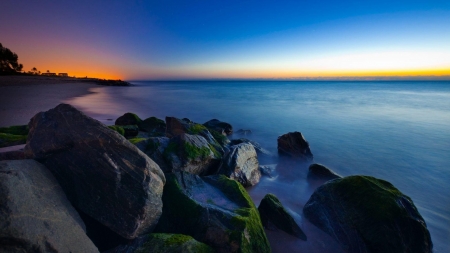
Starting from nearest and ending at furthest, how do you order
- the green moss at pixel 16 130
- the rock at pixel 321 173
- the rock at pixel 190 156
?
1. the rock at pixel 190 156
2. the rock at pixel 321 173
3. the green moss at pixel 16 130

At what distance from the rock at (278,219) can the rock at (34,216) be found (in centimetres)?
374

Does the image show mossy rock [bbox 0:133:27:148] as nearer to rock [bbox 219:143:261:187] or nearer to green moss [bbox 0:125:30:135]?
green moss [bbox 0:125:30:135]

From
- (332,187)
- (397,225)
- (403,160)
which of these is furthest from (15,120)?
(403,160)

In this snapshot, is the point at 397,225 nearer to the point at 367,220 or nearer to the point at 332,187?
the point at 367,220

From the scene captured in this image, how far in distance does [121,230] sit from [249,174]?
4787mm

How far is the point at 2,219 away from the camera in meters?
2.55

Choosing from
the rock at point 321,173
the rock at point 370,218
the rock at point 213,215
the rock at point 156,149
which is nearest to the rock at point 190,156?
the rock at point 156,149

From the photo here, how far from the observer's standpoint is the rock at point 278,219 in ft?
17.3

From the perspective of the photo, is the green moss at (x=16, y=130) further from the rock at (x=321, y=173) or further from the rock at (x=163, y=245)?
the rock at (x=321, y=173)

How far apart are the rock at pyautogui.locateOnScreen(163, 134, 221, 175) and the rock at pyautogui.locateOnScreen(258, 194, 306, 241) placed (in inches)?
85.4

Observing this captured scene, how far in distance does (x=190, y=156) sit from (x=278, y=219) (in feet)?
9.30

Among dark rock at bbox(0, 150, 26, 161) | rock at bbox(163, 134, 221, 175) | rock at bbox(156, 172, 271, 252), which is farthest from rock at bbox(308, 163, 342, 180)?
dark rock at bbox(0, 150, 26, 161)

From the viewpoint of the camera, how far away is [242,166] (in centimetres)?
747

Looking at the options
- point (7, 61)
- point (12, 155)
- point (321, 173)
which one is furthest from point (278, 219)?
point (7, 61)
